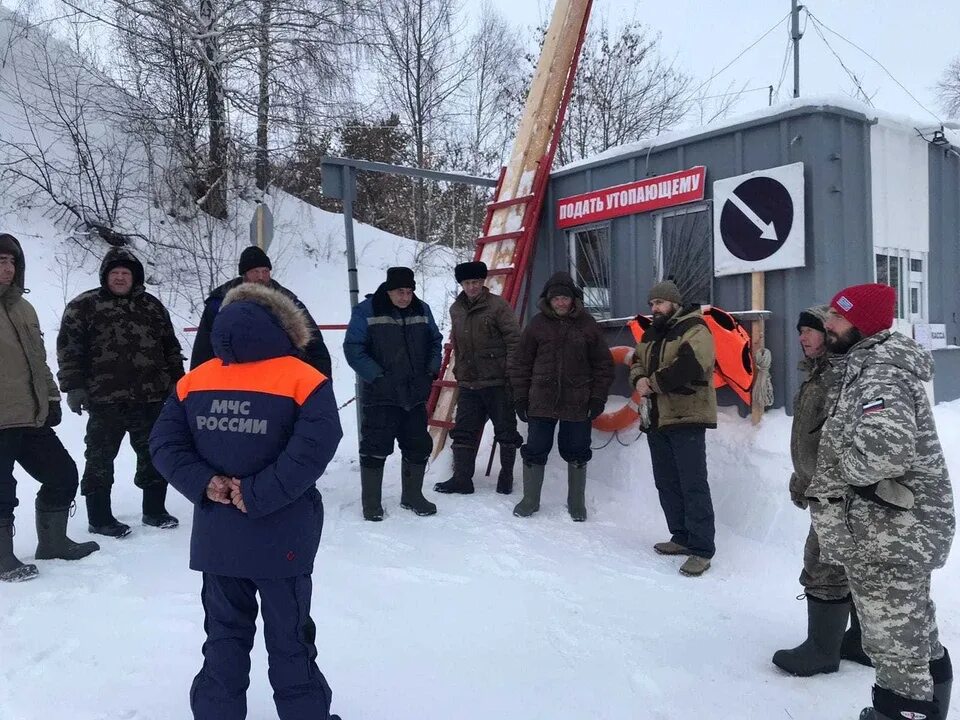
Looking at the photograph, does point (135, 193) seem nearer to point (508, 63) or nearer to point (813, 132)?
point (813, 132)

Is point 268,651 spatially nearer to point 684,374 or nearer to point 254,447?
point 254,447

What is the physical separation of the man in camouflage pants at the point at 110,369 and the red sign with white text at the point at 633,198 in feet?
12.8

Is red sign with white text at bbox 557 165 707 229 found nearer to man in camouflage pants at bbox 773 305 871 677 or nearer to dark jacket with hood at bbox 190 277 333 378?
man in camouflage pants at bbox 773 305 871 677

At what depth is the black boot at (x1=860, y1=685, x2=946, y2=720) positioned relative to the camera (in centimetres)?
240

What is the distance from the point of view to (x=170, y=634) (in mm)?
3324

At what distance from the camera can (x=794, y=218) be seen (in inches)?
208

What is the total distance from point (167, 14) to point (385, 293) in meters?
10.1

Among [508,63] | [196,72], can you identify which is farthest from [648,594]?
[508,63]

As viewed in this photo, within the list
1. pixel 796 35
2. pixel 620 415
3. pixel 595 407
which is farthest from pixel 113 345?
pixel 796 35

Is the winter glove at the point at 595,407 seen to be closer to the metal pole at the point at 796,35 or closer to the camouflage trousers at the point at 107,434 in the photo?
the camouflage trousers at the point at 107,434

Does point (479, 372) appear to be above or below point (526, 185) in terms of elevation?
below

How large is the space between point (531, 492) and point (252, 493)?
11.3 ft

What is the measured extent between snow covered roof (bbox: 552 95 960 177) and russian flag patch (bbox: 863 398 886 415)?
3.51 metres

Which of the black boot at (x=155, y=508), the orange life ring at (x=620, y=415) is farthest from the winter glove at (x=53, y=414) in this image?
the orange life ring at (x=620, y=415)
